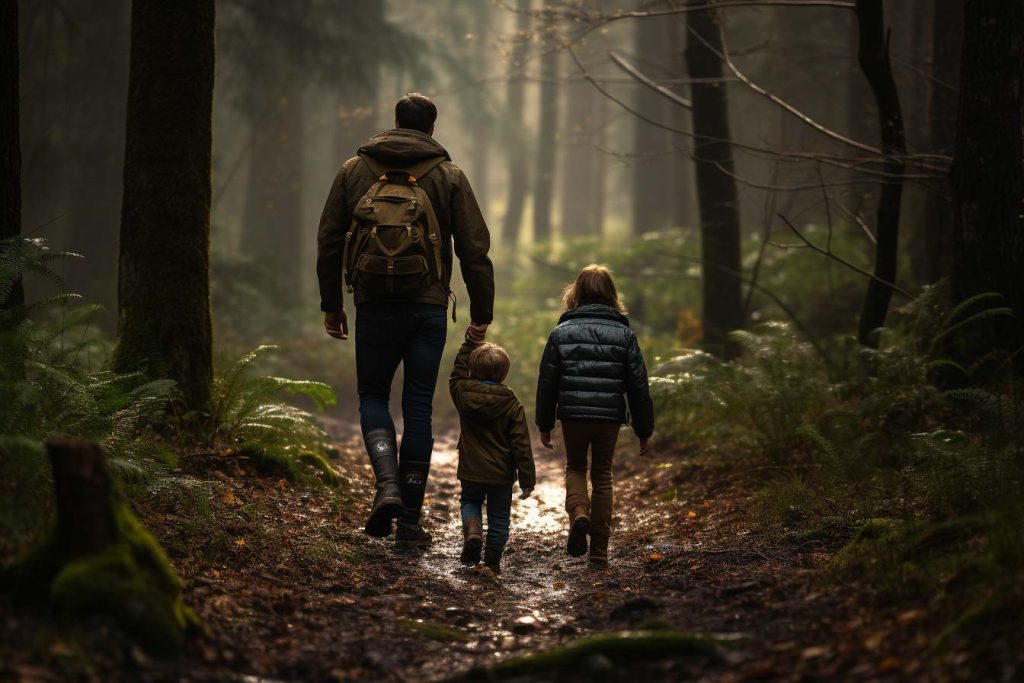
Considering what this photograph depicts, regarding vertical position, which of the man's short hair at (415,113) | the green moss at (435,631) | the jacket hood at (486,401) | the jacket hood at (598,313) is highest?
the man's short hair at (415,113)

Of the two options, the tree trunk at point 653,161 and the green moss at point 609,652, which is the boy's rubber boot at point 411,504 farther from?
the tree trunk at point 653,161

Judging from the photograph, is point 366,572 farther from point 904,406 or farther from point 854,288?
point 854,288

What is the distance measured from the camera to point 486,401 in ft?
19.0

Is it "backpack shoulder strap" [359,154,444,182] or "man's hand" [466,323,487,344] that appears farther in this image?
"man's hand" [466,323,487,344]

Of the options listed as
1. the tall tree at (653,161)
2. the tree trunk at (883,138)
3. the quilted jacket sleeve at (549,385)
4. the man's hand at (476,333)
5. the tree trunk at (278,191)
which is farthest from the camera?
the tall tree at (653,161)

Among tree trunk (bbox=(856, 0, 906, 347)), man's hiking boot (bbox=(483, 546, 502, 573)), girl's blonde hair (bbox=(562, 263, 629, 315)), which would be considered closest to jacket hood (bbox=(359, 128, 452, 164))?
girl's blonde hair (bbox=(562, 263, 629, 315))

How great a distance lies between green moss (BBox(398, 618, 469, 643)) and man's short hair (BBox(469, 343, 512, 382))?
176 centimetres

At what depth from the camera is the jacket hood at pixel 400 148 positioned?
230 inches

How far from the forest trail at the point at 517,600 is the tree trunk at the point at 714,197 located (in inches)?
188

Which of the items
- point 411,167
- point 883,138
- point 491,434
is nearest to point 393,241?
point 411,167

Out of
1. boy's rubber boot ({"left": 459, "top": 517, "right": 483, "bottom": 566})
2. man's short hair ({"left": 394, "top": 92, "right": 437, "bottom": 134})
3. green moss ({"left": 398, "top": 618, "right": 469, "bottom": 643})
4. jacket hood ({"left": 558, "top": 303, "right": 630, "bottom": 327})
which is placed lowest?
green moss ({"left": 398, "top": 618, "right": 469, "bottom": 643})

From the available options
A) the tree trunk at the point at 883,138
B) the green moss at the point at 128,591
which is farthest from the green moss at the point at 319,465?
the tree trunk at the point at 883,138

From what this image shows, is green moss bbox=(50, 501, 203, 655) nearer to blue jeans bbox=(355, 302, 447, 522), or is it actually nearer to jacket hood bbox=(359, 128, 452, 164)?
blue jeans bbox=(355, 302, 447, 522)

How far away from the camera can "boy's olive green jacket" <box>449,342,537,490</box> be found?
5.81 m
